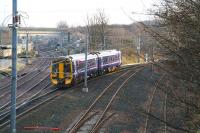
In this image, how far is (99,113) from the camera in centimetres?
2289

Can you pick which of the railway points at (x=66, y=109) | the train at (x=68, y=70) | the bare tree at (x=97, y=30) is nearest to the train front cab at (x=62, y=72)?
the train at (x=68, y=70)

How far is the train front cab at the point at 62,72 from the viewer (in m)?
32.0

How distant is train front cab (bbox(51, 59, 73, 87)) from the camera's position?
32.0m

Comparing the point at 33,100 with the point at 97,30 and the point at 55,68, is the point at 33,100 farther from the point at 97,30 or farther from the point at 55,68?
the point at 97,30

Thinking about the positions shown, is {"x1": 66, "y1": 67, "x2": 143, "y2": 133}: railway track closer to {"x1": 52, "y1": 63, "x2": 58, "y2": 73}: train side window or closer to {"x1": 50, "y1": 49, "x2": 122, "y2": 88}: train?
{"x1": 50, "y1": 49, "x2": 122, "y2": 88}: train

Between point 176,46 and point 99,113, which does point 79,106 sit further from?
point 176,46

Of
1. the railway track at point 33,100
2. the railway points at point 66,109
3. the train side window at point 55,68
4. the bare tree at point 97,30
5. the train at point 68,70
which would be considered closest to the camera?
the railway points at point 66,109

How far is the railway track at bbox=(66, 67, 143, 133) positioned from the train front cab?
2.87m

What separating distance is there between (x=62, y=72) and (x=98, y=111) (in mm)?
9421

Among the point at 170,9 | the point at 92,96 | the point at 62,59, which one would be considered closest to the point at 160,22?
the point at 170,9

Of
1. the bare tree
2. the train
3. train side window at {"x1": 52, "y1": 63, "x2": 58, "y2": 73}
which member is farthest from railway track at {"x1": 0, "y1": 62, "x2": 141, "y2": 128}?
the bare tree

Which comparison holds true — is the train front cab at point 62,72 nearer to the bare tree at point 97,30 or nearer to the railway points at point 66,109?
the railway points at point 66,109

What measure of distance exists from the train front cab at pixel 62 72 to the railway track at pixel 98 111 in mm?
2871

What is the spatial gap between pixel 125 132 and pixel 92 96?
33.4 ft
